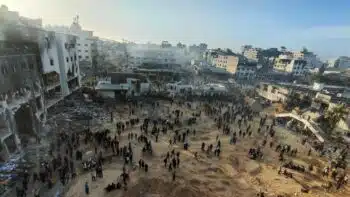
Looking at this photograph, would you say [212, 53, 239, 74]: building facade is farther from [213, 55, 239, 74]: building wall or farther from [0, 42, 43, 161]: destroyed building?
[0, 42, 43, 161]: destroyed building

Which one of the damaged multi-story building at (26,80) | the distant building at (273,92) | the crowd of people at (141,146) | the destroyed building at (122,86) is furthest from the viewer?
the distant building at (273,92)

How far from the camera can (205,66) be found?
265ft

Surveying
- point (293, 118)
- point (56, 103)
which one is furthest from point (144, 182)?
point (293, 118)

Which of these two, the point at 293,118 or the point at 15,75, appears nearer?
the point at 15,75

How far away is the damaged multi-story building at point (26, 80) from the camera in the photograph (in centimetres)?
2127

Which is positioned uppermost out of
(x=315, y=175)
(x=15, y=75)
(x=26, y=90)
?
(x=15, y=75)

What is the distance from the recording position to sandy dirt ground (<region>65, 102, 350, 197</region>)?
17781 mm

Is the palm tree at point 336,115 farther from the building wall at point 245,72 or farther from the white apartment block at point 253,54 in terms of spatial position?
the white apartment block at point 253,54

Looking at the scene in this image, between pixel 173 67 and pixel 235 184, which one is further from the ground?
pixel 173 67

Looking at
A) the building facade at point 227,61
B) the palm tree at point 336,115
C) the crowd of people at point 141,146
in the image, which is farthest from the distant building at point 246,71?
the palm tree at point 336,115

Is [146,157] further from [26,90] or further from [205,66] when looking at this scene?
[205,66]

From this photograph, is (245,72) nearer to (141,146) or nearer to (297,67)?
(297,67)

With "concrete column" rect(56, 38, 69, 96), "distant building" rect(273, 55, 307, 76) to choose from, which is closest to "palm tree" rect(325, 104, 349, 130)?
"concrete column" rect(56, 38, 69, 96)

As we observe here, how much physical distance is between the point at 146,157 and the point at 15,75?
52.7 ft
